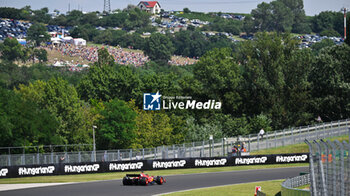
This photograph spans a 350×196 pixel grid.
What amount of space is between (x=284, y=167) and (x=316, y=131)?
→ 49.6 feet

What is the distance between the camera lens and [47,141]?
64750 mm

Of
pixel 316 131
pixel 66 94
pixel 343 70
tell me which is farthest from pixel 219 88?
pixel 316 131

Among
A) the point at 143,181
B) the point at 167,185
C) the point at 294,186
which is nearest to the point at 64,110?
the point at 167,185

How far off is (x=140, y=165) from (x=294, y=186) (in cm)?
1896

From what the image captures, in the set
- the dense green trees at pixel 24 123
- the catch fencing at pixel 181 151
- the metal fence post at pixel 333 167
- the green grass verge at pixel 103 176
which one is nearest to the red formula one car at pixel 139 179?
the green grass verge at pixel 103 176

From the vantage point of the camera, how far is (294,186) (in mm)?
26234

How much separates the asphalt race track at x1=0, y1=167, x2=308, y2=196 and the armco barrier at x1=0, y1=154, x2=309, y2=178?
370cm

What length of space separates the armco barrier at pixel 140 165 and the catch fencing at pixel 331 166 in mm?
29642

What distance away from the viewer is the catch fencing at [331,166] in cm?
1284

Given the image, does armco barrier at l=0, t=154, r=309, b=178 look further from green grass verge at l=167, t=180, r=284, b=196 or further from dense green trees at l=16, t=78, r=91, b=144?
dense green trees at l=16, t=78, r=91, b=144

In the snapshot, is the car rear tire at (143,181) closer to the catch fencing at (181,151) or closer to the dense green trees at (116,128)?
the catch fencing at (181,151)

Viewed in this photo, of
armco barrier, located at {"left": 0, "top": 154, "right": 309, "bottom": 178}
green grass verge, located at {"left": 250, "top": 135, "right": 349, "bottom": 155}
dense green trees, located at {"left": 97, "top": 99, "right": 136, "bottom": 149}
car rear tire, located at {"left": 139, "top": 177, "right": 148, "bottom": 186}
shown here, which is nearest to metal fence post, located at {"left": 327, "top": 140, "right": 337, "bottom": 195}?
car rear tire, located at {"left": 139, "top": 177, "right": 148, "bottom": 186}

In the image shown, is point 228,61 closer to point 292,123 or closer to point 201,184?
point 292,123

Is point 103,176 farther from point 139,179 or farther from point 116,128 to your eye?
point 116,128
